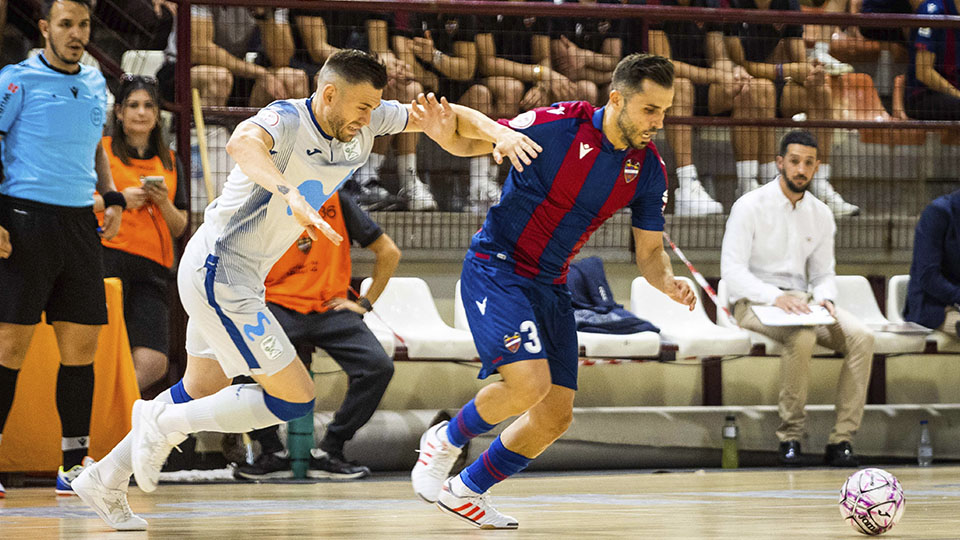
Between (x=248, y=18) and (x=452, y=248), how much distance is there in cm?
209

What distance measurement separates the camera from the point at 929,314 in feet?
28.1

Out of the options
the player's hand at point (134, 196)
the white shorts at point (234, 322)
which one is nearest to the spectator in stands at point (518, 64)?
the player's hand at point (134, 196)

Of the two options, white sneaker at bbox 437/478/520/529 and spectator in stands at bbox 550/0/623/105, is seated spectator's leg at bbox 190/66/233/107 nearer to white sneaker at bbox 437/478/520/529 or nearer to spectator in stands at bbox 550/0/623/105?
spectator in stands at bbox 550/0/623/105

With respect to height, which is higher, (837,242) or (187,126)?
(187,126)

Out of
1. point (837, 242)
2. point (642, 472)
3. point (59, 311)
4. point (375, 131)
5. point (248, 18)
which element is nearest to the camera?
point (375, 131)

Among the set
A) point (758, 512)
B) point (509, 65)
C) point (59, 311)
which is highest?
point (509, 65)

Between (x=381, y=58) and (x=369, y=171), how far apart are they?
77 cm

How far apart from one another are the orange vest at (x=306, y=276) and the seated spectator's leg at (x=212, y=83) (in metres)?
1.41

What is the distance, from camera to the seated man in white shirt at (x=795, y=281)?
8.05 meters

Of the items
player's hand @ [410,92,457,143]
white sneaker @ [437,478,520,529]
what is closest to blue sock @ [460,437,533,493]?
white sneaker @ [437,478,520,529]

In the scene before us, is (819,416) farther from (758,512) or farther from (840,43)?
(758,512)

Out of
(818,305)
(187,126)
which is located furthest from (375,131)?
(818,305)

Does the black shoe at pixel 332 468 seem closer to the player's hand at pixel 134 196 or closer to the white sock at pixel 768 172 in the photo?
the player's hand at pixel 134 196

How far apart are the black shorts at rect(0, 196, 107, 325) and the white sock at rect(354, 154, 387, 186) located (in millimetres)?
2614
